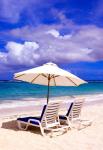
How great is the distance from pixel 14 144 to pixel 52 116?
210cm

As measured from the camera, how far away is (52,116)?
816 cm

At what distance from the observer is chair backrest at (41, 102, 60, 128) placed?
7905 mm

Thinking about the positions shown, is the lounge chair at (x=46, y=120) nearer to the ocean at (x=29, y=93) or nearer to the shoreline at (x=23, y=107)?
the shoreline at (x=23, y=107)

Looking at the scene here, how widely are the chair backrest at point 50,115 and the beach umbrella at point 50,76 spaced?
907 mm

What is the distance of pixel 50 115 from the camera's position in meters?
8.08

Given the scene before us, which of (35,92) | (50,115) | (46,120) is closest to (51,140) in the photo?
(46,120)

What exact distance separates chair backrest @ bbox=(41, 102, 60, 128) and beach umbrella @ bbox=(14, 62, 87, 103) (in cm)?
91

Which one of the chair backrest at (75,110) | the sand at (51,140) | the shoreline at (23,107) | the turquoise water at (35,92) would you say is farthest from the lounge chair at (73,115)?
the turquoise water at (35,92)

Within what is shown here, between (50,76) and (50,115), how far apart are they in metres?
1.98

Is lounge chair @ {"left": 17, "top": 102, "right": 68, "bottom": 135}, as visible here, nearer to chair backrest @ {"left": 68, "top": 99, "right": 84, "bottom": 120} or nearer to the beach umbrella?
chair backrest @ {"left": 68, "top": 99, "right": 84, "bottom": 120}

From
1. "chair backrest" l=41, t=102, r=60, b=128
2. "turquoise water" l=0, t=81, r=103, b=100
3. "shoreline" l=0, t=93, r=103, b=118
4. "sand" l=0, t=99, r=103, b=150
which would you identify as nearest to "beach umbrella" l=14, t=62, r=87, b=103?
"shoreline" l=0, t=93, r=103, b=118

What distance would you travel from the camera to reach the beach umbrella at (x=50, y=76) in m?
8.55

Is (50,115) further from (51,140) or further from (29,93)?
(29,93)

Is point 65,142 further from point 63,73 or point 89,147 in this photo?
point 63,73
